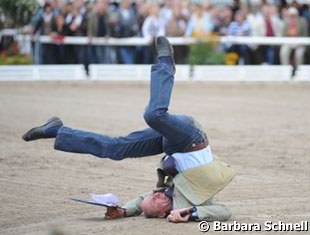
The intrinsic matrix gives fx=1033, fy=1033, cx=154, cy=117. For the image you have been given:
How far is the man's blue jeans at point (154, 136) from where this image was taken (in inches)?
347

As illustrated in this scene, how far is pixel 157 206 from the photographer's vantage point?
9.22 meters

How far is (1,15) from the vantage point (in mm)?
26781

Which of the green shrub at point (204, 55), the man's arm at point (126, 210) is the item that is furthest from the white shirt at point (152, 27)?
the man's arm at point (126, 210)

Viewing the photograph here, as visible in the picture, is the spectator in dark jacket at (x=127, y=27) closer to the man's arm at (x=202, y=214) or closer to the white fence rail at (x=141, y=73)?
the white fence rail at (x=141, y=73)

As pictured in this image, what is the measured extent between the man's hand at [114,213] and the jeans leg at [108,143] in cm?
49

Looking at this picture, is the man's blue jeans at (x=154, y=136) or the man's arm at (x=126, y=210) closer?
the man's blue jeans at (x=154, y=136)

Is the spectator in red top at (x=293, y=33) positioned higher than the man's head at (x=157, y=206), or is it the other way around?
the man's head at (x=157, y=206)

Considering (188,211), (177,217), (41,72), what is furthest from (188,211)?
(41,72)

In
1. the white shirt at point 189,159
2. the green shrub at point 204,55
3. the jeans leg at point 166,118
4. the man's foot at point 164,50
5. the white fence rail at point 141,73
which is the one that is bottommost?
the white fence rail at point 141,73

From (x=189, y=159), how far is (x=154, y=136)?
0.41 metres

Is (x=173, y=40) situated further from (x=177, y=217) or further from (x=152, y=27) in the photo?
(x=177, y=217)

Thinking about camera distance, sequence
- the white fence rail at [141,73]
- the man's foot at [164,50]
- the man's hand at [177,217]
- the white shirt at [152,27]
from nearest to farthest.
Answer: the man's hand at [177,217] → the man's foot at [164,50] → the white fence rail at [141,73] → the white shirt at [152,27]

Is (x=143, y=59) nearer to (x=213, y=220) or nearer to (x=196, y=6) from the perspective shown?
(x=196, y=6)

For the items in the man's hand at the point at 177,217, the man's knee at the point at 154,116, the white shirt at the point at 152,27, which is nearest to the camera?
the man's knee at the point at 154,116
